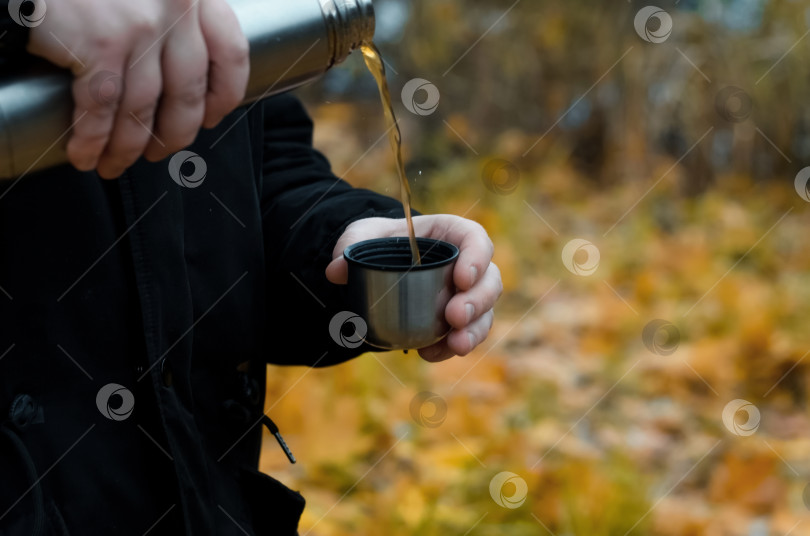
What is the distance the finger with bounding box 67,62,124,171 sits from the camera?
27.3 inches

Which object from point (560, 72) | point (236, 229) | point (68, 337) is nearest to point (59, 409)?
point (68, 337)

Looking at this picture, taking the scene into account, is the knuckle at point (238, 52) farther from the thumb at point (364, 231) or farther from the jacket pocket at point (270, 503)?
the jacket pocket at point (270, 503)

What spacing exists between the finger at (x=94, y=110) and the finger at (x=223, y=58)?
0.09 metres

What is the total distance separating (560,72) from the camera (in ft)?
16.2

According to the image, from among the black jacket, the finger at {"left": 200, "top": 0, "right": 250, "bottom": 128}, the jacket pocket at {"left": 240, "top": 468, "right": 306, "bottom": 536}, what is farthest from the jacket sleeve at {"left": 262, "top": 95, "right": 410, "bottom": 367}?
the finger at {"left": 200, "top": 0, "right": 250, "bottom": 128}

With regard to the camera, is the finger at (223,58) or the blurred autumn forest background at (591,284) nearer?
the finger at (223,58)

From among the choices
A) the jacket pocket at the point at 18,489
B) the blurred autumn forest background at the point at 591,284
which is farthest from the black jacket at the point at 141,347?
the blurred autumn forest background at the point at 591,284

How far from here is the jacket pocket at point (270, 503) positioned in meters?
1.22

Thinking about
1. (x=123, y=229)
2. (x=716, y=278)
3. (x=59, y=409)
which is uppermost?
(x=716, y=278)

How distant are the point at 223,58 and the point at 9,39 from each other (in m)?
0.17

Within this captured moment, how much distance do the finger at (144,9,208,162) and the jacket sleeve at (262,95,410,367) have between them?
1.81 ft

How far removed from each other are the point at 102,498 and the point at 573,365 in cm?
221

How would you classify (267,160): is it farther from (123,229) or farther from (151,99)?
(151,99)

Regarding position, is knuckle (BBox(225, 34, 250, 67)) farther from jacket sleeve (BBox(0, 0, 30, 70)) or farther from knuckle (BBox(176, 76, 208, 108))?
jacket sleeve (BBox(0, 0, 30, 70))
